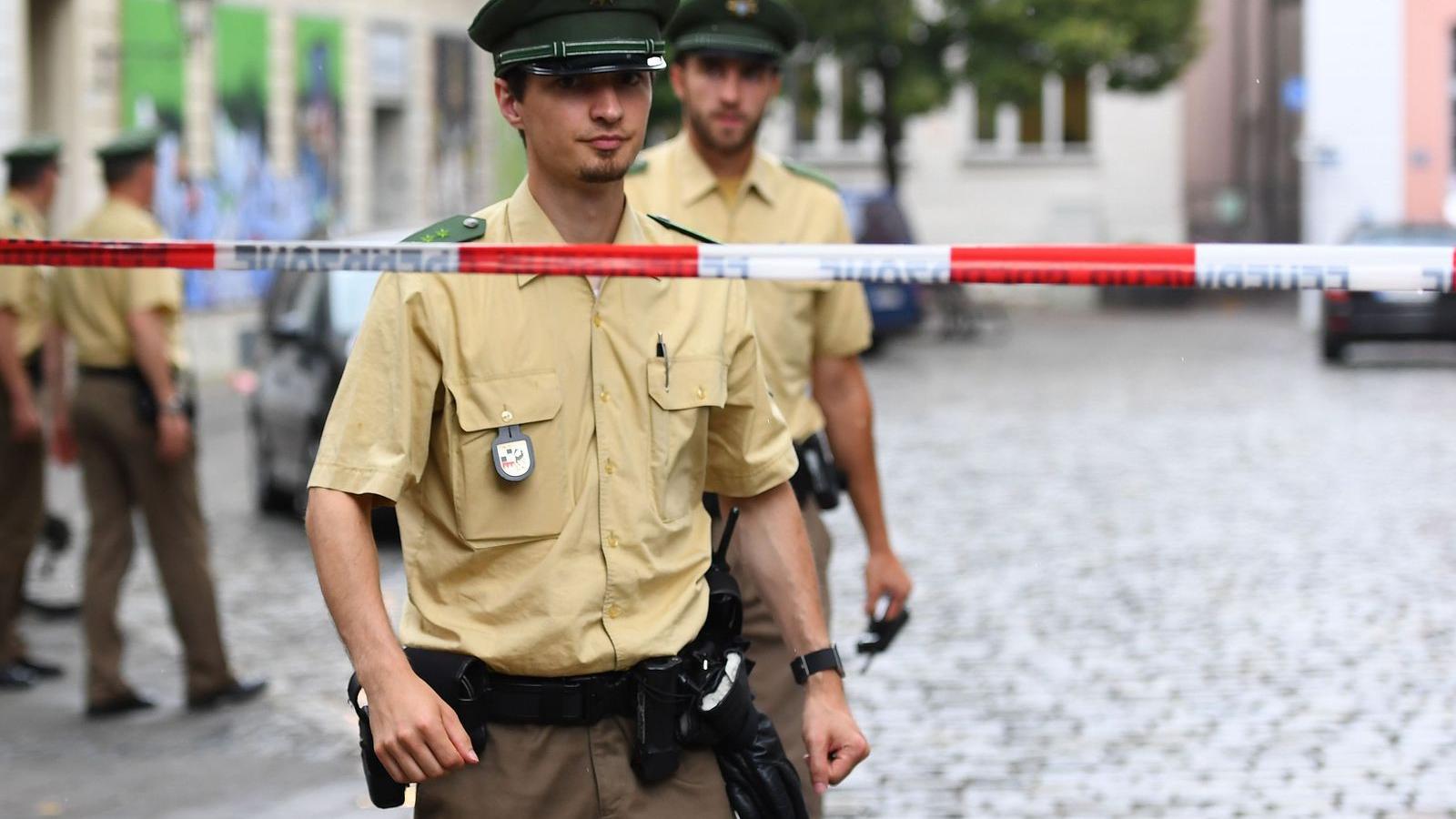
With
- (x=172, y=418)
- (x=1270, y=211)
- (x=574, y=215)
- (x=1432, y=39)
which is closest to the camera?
(x=574, y=215)

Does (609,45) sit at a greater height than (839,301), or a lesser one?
greater

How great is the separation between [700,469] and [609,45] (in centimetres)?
65

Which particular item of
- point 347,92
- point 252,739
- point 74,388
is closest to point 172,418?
point 74,388

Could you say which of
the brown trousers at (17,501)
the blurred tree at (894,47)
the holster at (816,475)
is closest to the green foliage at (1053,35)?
the blurred tree at (894,47)

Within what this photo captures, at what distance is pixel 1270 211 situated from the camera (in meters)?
42.9

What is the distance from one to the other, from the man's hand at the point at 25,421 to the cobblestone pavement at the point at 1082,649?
89 cm

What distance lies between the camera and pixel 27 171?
887 centimetres

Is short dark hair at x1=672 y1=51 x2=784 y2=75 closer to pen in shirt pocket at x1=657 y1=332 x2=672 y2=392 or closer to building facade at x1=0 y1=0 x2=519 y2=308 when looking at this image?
pen in shirt pocket at x1=657 y1=332 x2=672 y2=392

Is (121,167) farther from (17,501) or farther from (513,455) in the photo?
(513,455)

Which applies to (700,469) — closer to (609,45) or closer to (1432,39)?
(609,45)

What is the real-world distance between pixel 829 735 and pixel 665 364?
62 cm

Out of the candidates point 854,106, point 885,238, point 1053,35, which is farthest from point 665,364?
point 854,106

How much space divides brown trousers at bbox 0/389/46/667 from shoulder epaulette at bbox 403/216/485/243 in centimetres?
572

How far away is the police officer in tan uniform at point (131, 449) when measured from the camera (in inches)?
297
